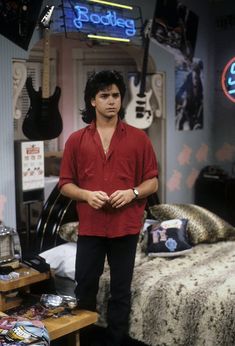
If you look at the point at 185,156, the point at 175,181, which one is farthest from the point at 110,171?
the point at 185,156

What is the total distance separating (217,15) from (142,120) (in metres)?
1.70

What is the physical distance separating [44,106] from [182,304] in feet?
5.42

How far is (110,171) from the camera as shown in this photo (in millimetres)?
2697

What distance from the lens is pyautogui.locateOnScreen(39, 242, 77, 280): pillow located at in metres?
3.17

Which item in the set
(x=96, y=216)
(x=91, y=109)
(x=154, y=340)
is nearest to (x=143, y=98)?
(x=91, y=109)

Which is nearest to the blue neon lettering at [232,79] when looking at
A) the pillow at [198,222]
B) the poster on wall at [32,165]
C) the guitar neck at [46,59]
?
the pillow at [198,222]

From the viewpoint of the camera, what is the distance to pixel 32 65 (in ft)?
11.7

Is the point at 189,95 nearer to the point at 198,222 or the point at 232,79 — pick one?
the point at 232,79

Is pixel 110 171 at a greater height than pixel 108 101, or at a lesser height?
lesser

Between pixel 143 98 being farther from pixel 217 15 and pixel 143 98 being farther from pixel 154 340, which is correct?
pixel 154 340

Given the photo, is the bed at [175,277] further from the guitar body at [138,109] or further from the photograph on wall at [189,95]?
the photograph on wall at [189,95]

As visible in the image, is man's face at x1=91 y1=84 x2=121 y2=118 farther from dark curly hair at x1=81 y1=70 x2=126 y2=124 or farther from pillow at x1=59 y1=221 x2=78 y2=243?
pillow at x1=59 y1=221 x2=78 y2=243

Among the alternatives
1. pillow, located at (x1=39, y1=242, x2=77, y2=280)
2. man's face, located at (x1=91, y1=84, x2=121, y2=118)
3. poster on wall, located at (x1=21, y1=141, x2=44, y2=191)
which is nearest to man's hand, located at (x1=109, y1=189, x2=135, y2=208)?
man's face, located at (x1=91, y1=84, x2=121, y2=118)

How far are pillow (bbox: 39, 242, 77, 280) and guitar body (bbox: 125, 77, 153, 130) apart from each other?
1334 millimetres
